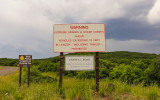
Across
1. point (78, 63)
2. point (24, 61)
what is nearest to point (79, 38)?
point (78, 63)

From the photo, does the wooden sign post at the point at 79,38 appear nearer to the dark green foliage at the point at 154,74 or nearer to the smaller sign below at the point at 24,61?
the smaller sign below at the point at 24,61

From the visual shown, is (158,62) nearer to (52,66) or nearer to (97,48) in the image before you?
(97,48)

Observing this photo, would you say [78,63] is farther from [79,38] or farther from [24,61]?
[24,61]

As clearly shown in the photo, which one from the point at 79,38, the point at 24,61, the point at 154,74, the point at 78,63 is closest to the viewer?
Answer: the point at 78,63

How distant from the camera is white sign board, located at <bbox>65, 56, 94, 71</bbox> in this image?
7660 millimetres

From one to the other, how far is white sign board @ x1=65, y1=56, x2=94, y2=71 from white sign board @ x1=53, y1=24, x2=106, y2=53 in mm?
462

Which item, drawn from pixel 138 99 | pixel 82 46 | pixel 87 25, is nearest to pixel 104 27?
pixel 87 25

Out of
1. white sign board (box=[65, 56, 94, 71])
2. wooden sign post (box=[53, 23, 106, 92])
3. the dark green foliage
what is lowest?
the dark green foliage

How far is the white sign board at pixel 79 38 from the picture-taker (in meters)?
7.75

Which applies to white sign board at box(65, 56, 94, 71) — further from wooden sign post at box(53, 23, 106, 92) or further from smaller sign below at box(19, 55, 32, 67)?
smaller sign below at box(19, 55, 32, 67)

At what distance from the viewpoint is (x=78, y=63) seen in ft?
25.2

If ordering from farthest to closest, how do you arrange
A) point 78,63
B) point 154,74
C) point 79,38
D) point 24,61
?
point 154,74
point 24,61
point 79,38
point 78,63

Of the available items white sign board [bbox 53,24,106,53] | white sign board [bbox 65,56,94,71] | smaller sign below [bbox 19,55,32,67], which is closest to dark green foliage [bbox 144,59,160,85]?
white sign board [bbox 53,24,106,53]

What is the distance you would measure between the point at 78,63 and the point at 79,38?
145cm
